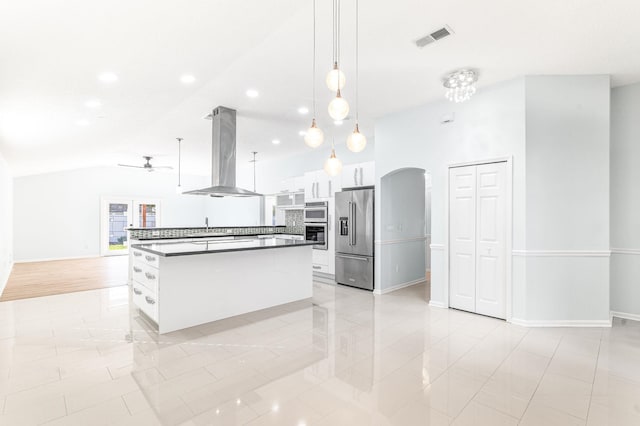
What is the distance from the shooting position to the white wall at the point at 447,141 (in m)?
3.88

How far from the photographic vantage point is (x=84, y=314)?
4.18 meters

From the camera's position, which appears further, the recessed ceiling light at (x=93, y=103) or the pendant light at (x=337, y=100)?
the recessed ceiling light at (x=93, y=103)

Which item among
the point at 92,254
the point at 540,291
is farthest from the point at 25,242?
the point at 540,291

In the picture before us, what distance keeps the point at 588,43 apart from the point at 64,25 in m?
4.36

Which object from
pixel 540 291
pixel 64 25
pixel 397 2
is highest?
pixel 397 2

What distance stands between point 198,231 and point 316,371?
4894 millimetres

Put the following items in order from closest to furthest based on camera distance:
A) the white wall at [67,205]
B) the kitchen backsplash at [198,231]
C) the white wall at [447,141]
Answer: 1. the white wall at [447,141]
2. the kitchen backsplash at [198,231]
3. the white wall at [67,205]

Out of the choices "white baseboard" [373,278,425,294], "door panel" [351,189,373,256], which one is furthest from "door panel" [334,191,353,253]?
"white baseboard" [373,278,425,294]

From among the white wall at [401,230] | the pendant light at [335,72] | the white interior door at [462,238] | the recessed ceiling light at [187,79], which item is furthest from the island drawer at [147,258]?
the white interior door at [462,238]

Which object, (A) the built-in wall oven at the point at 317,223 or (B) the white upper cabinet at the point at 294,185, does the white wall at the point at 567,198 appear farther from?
(B) the white upper cabinet at the point at 294,185

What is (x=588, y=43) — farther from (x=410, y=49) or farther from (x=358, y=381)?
(x=358, y=381)

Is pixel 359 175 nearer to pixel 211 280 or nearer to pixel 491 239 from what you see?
pixel 491 239

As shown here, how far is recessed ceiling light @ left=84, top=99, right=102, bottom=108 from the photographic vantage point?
3.52 m

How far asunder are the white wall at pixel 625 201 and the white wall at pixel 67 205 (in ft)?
38.8
